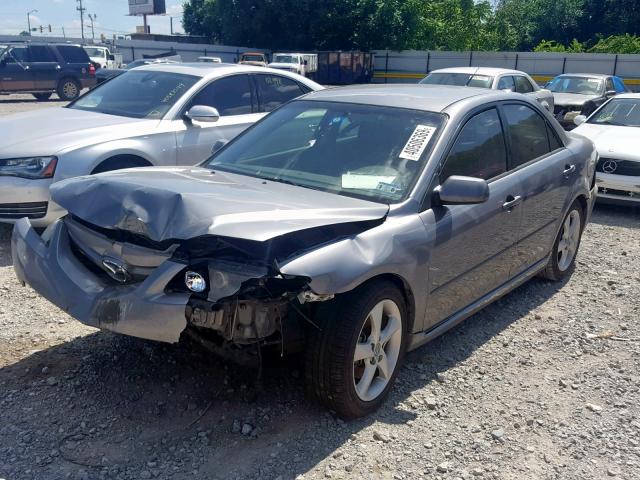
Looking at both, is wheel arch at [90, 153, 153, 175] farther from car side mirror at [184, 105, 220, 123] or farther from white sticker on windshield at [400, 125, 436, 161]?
white sticker on windshield at [400, 125, 436, 161]

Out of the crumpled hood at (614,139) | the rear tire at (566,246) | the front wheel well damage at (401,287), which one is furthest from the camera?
the crumpled hood at (614,139)

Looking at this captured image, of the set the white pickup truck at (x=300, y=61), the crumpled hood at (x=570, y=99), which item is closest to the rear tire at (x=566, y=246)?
the crumpled hood at (x=570, y=99)

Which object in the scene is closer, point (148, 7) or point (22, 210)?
point (22, 210)

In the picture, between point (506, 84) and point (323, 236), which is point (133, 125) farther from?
point (506, 84)

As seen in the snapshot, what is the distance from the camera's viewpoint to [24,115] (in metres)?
6.86

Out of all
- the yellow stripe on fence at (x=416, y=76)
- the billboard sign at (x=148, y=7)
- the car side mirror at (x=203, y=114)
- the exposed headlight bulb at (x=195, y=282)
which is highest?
the billboard sign at (x=148, y=7)

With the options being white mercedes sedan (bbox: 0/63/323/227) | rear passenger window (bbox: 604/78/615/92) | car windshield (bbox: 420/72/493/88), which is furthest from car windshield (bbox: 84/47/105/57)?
white mercedes sedan (bbox: 0/63/323/227)

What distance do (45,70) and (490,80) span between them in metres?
15.7

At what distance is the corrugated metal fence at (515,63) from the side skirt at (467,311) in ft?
89.1

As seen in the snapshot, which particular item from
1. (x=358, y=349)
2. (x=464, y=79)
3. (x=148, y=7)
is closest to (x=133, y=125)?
(x=358, y=349)

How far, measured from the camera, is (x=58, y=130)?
6.14m

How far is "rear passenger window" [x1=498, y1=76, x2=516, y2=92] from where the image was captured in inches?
541

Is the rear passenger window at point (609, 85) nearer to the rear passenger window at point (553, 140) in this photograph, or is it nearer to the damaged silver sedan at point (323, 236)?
the rear passenger window at point (553, 140)

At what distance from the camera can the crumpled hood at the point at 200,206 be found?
9.84ft
